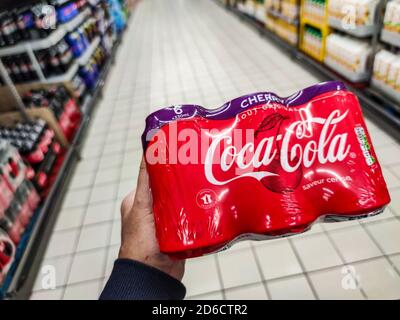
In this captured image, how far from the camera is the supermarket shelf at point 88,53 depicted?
3.99 meters

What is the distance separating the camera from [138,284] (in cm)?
89

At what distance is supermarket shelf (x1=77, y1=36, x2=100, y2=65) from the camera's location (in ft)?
13.1

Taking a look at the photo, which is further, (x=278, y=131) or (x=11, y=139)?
(x=11, y=139)

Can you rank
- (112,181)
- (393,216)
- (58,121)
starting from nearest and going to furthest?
(393,216)
(112,181)
(58,121)

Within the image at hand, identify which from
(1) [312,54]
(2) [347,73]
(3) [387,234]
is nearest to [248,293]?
(3) [387,234]

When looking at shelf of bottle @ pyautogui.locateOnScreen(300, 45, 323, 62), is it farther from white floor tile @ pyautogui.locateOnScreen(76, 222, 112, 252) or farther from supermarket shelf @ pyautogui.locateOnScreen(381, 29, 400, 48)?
white floor tile @ pyautogui.locateOnScreen(76, 222, 112, 252)

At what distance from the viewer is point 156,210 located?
0.93 meters

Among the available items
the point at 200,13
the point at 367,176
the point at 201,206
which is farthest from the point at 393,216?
the point at 200,13

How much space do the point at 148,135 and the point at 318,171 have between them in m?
0.58

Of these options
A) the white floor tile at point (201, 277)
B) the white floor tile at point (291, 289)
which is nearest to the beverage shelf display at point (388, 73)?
the white floor tile at point (291, 289)

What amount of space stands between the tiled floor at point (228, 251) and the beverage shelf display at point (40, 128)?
A: 0.16 m

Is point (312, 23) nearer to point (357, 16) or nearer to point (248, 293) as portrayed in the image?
point (357, 16)

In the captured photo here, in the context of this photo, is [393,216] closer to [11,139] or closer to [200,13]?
[11,139]

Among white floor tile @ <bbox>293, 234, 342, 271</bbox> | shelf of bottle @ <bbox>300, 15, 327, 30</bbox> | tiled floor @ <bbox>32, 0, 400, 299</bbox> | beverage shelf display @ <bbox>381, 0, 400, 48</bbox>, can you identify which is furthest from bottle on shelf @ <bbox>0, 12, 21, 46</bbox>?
beverage shelf display @ <bbox>381, 0, 400, 48</bbox>
